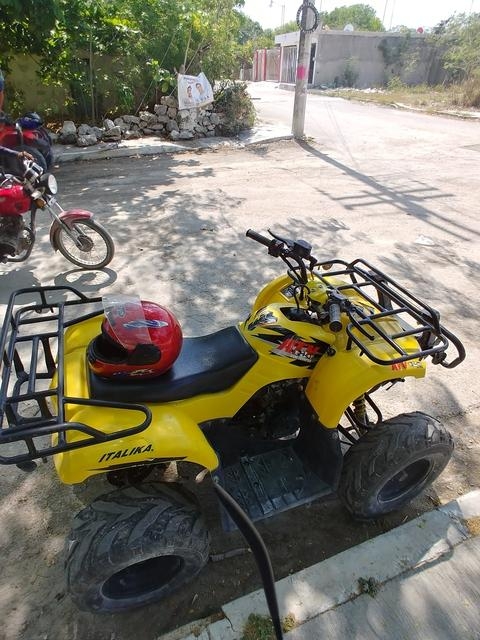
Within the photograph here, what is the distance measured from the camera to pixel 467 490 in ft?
7.66

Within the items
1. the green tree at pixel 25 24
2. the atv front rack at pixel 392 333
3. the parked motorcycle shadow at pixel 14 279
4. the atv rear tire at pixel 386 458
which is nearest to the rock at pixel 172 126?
the green tree at pixel 25 24

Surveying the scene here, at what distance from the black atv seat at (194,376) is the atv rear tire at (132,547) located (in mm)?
375

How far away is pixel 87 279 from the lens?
14.1 ft

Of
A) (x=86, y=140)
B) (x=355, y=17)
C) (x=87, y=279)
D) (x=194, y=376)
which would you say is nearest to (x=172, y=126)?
(x=86, y=140)

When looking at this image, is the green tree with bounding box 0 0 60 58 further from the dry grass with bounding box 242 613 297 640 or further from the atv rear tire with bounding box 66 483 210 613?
the dry grass with bounding box 242 613 297 640

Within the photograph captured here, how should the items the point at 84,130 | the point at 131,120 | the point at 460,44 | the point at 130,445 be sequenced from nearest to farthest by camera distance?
the point at 130,445 < the point at 84,130 < the point at 131,120 < the point at 460,44

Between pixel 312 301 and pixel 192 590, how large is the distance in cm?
138

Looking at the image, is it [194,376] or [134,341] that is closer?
[134,341]

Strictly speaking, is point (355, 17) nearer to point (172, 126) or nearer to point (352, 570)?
point (172, 126)

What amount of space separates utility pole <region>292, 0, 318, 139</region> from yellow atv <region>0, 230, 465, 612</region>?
9.31m

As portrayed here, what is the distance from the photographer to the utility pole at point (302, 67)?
9254mm

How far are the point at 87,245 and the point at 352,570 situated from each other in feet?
11.9

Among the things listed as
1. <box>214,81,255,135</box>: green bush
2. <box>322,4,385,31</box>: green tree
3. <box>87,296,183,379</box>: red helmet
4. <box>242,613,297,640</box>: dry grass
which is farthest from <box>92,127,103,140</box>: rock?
<box>322,4,385,31</box>: green tree

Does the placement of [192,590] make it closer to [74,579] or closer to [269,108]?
[74,579]
